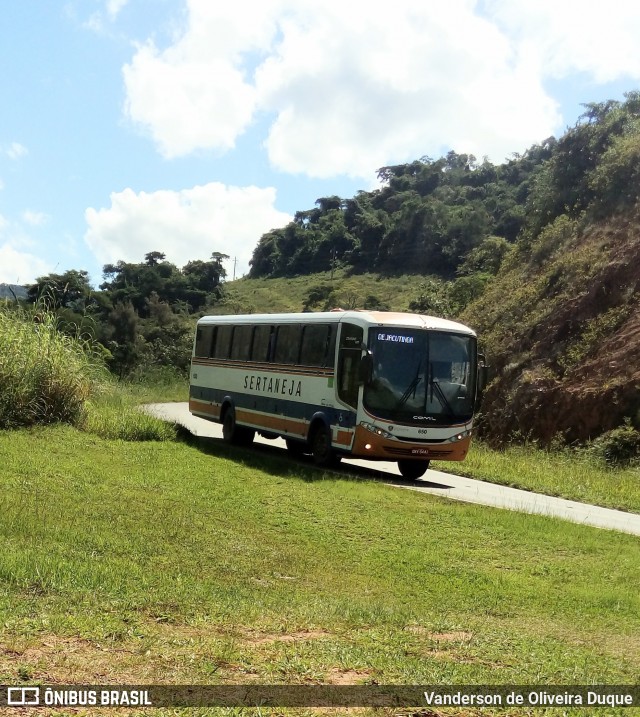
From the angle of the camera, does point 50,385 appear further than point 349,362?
Yes

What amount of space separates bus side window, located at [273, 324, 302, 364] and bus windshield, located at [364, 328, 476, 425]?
3.02m

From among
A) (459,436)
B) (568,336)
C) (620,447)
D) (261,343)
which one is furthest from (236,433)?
(568,336)

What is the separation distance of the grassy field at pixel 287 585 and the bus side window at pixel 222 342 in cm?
936

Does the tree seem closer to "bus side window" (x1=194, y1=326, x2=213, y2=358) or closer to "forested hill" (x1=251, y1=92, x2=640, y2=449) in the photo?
"bus side window" (x1=194, y1=326, x2=213, y2=358)

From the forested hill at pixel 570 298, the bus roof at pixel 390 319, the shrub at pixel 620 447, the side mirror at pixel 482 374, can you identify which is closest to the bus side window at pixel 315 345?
the bus roof at pixel 390 319

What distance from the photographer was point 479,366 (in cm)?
1761

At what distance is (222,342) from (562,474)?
9.34 m

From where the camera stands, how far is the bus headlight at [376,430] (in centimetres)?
1677

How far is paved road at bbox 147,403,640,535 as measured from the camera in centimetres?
1373

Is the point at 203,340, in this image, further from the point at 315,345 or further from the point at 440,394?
the point at 440,394

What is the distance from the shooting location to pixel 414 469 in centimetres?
1814

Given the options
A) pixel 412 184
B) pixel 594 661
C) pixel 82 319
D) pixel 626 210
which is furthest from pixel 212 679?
pixel 412 184

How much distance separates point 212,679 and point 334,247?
270 ft

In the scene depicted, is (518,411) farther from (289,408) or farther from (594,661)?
(594,661)
